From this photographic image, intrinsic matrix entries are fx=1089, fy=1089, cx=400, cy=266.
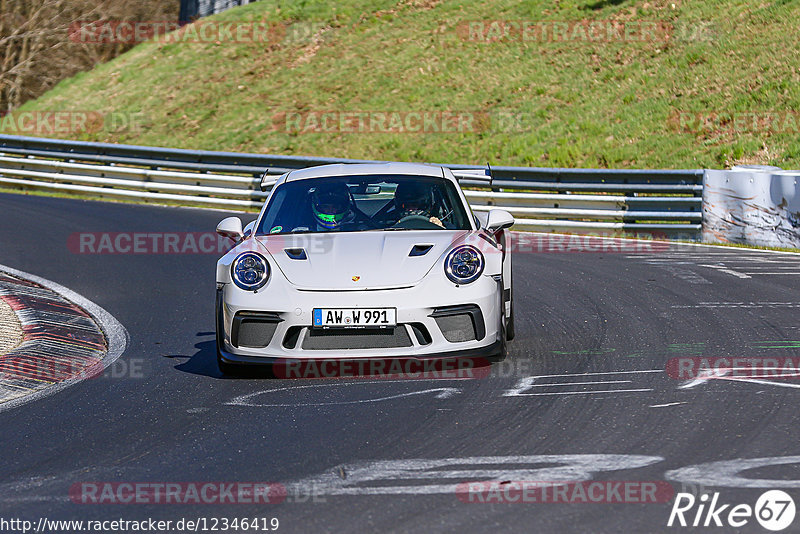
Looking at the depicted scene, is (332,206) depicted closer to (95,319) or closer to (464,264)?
(464,264)

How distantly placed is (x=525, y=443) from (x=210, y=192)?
15.7 metres

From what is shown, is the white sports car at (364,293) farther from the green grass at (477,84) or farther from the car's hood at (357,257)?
the green grass at (477,84)

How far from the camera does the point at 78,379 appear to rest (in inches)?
277

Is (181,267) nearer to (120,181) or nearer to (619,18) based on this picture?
(120,181)

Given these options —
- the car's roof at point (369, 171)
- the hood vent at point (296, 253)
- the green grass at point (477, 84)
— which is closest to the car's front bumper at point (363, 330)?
the hood vent at point (296, 253)

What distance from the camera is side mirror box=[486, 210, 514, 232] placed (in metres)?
7.42

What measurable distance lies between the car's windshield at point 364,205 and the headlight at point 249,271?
67cm

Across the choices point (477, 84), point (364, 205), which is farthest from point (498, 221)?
point (477, 84)

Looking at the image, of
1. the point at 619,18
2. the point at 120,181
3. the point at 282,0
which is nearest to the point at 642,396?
the point at 120,181

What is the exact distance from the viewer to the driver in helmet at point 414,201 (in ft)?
25.0

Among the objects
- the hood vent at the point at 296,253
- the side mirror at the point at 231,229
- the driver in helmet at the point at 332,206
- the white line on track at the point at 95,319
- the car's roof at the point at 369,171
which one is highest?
the car's roof at the point at 369,171

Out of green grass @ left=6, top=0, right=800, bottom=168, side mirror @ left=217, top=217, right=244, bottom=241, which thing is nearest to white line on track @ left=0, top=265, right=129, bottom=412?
side mirror @ left=217, top=217, right=244, bottom=241

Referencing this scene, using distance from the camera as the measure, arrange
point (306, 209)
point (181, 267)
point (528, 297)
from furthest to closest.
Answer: point (181, 267) < point (528, 297) < point (306, 209)

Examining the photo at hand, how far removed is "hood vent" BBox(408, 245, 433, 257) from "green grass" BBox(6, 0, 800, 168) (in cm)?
1482
